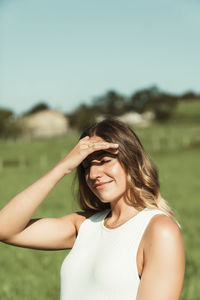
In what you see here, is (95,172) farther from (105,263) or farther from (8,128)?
(8,128)

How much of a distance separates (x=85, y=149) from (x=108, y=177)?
9.5 inches

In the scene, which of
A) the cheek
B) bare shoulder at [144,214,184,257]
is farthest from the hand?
bare shoulder at [144,214,184,257]

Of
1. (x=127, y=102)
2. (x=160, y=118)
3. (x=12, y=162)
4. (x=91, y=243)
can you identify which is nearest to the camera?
(x=91, y=243)

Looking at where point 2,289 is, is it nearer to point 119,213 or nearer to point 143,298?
point 119,213

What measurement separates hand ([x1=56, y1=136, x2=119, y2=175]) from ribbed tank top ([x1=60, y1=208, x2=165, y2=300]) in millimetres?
Result: 438

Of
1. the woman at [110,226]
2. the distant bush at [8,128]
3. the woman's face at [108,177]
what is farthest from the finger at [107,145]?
the distant bush at [8,128]

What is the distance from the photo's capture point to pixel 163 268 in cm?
218

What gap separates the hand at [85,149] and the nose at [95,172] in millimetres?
114

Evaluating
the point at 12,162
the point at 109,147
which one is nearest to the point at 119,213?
the point at 109,147

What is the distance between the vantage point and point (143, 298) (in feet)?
7.21

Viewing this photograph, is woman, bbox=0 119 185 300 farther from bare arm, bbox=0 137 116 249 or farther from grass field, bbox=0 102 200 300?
grass field, bbox=0 102 200 300

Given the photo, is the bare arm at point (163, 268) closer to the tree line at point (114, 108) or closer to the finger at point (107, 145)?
the finger at point (107, 145)

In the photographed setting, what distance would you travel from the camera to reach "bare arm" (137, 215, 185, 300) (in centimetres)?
217

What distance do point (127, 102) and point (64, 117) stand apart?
26389 millimetres
